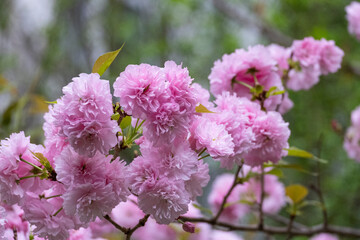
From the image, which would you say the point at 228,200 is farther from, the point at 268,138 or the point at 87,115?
the point at 87,115

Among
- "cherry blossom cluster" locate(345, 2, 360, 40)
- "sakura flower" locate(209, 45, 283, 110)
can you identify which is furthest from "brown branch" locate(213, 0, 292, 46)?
"sakura flower" locate(209, 45, 283, 110)

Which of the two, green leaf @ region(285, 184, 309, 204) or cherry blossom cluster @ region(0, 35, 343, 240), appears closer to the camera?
cherry blossom cluster @ region(0, 35, 343, 240)

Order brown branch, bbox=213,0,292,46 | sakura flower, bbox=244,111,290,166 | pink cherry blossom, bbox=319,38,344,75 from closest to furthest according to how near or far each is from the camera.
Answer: sakura flower, bbox=244,111,290,166
pink cherry blossom, bbox=319,38,344,75
brown branch, bbox=213,0,292,46

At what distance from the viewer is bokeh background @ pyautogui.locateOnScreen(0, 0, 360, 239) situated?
191 centimetres

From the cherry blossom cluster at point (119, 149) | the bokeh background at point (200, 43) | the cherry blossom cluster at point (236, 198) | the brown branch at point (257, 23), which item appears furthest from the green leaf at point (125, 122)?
the brown branch at point (257, 23)

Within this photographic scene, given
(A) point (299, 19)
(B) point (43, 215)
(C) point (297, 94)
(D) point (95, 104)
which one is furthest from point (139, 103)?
(A) point (299, 19)

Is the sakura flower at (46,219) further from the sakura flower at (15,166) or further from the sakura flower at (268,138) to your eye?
the sakura flower at (268,138)

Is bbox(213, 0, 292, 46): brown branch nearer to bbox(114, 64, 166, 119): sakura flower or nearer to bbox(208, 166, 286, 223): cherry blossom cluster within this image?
bbox(208, 166, 286, 223): cherry blossom cluster

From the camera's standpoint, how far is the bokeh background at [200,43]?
191 cm

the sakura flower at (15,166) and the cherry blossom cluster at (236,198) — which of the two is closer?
the sakura flower at (15,166)

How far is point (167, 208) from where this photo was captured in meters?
0.44

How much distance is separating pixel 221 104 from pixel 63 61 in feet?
7.33

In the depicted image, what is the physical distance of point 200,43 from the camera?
2830mm

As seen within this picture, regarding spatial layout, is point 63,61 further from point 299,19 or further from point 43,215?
point 43,215
